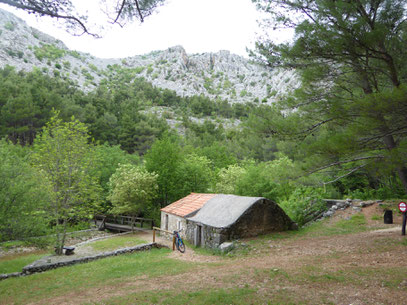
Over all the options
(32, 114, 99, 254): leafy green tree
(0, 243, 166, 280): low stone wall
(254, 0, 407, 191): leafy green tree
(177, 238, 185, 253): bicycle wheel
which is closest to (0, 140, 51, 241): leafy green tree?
(0, 243, 166, 280): low stone wall

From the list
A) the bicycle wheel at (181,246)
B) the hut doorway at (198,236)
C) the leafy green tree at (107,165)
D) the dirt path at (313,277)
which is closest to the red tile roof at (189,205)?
the hut doorway at (198,236)

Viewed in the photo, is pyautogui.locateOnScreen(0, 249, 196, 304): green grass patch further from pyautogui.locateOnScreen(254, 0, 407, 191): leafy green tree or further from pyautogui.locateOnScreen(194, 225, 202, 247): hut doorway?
pyautogui.locateOnScreen(254, 0, 407, 191): leafy green tree

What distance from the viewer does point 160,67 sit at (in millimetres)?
120125

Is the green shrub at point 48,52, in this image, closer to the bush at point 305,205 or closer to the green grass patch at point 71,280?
the green grass patch at point 71,280

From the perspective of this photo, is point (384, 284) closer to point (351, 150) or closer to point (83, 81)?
point (351, 150)

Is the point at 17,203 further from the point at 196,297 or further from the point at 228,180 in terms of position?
the point at 228,180

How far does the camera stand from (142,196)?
65.3 feet

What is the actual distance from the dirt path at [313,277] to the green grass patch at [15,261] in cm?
771

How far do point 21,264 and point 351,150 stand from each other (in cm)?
1592

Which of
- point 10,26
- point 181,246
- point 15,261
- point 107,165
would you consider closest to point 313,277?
point 181,246

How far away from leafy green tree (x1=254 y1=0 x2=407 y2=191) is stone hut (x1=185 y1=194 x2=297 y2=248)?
4102 millimetres

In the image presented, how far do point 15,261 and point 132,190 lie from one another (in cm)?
827

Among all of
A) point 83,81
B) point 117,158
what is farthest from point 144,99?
Answer: point 117,158

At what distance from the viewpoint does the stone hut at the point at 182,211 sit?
14.9 meters
